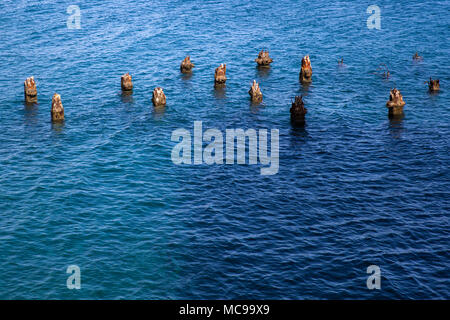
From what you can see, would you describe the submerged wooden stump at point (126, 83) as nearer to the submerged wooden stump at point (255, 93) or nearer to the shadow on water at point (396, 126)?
the submerged wooden stump at point (255, 93)

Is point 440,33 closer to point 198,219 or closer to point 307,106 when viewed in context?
point 307,106

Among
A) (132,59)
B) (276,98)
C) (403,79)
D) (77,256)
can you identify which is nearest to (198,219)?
(77,256)

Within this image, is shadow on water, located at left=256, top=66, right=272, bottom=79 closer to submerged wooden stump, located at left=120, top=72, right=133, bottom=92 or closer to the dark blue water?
the dark blue water

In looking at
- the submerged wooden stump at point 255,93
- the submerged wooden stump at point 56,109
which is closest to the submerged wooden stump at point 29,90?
the submerged wooden stump at point 56,109

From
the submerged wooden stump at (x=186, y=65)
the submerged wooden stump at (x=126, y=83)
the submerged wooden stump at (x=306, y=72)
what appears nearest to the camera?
the submerged wooden stump at (x=126, y=83)

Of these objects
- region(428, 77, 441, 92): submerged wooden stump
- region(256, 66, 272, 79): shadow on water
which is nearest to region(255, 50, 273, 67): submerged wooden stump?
region(256, 66, 272, 79): shadow on water
